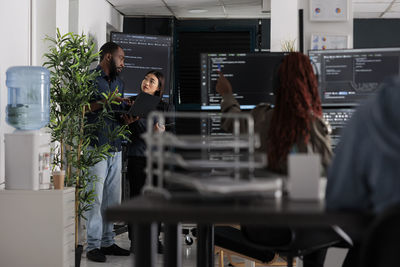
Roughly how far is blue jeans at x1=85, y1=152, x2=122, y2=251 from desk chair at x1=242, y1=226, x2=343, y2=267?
2.46 metres

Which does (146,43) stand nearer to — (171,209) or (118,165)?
(118,165)

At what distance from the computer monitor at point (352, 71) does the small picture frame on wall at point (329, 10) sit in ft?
2.31

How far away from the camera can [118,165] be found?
16.5 ft

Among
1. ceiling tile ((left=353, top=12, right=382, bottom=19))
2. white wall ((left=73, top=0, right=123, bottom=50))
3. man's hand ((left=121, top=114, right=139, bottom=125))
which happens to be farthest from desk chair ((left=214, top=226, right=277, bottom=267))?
A: ceiling tile ((left=353, top=12, right=382, bottom=19))

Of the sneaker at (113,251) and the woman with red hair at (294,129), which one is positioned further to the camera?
the sneaker at (113,251)

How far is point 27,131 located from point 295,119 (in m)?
2.09

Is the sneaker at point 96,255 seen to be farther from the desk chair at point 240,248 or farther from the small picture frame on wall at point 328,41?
the small picture frame on wall at point 328,41

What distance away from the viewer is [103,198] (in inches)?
200

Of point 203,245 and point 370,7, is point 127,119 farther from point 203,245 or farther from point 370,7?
point 370,7

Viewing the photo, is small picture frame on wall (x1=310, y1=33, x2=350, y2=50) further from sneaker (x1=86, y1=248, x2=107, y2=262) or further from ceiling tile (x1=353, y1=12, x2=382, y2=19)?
ceiling tile (x1=353, y1=12, x2=382, y2=19)

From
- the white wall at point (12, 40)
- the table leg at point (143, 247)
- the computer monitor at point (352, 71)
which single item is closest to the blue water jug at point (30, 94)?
the white wall at point (12, 40)

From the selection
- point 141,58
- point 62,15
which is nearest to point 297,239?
point 62,15

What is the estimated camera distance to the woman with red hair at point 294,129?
83.8 inches

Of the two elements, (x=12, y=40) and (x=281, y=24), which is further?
(x=281, y=24)
